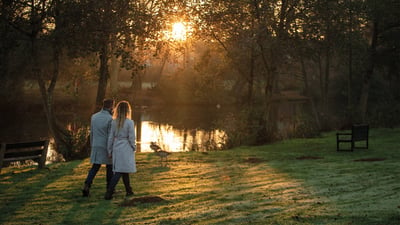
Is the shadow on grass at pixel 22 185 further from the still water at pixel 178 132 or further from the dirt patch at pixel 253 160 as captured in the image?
the still water at pixel 178 132

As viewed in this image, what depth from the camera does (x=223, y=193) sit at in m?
11.2

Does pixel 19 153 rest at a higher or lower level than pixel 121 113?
lower

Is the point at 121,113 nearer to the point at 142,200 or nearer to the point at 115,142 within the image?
the point at 115,142

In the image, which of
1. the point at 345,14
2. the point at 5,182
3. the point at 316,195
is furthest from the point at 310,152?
the point at 5,182

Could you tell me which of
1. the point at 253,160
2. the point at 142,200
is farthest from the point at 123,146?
the point at 253,160

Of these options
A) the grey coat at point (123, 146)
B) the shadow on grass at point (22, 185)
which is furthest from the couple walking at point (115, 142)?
the shadow on grass at point (22, 185)

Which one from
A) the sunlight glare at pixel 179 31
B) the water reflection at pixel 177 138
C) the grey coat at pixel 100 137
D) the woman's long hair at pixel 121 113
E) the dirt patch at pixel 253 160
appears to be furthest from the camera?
the water reflection at pixel 177 138

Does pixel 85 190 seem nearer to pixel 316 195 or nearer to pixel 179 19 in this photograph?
pixel 316 195

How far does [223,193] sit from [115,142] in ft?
8.85

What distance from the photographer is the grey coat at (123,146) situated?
1034 cm

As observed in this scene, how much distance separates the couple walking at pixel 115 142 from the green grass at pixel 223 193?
703mm

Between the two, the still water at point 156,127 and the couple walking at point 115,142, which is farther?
the still water at point 156,127

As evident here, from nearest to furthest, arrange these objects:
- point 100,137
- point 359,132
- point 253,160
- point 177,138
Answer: point 100,137 < point 253,160 < point 359,132 < point 177,138

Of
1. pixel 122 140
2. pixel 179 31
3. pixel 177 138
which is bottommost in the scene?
pixel 177 138
